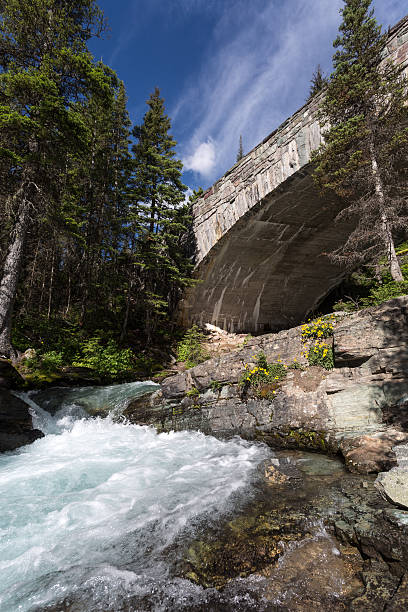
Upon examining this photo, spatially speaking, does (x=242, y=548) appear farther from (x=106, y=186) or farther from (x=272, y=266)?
(x=106, y=186)

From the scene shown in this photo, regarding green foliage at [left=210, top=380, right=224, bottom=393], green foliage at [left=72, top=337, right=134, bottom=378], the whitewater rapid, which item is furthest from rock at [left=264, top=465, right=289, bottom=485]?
green foliage at [left=72, top=337, right=134, bottom=378]

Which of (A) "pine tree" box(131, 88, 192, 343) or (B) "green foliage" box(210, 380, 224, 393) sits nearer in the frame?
(B) "green foliage" box(210, 380, 224, 393)

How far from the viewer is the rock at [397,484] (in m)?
2.82

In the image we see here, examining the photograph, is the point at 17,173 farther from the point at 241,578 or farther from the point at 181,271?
the point at 241,578

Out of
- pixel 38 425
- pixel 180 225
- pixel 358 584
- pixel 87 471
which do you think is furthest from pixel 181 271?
pixel 358 584

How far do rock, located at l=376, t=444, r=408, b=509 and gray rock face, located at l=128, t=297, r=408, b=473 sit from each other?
37cm

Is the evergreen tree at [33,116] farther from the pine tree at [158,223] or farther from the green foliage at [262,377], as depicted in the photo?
the green foliage at [262,377]

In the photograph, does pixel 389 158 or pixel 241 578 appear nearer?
pixel 241 578

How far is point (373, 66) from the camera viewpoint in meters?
8.16

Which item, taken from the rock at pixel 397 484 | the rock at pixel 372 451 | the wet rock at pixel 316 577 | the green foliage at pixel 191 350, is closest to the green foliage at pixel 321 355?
the rock at pixel 372 451

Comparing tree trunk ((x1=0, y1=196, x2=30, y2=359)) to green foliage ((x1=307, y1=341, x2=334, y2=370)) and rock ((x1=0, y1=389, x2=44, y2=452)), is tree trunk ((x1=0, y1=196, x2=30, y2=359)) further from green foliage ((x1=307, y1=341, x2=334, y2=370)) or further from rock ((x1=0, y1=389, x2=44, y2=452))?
green foliage ((x1=307, y1=341, x2=334, y2=370))

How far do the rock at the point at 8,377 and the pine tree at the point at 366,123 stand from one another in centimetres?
985

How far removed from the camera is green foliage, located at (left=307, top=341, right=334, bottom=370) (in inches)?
231

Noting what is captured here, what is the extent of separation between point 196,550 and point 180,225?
12.7 metres
